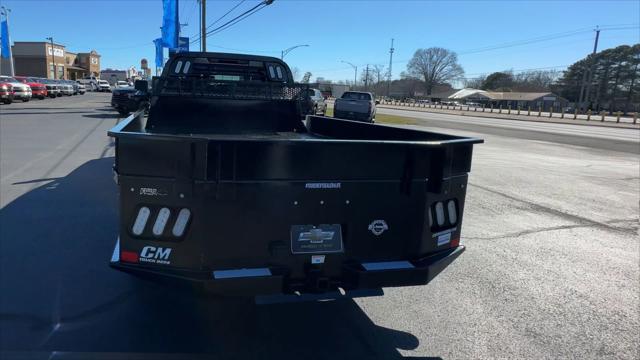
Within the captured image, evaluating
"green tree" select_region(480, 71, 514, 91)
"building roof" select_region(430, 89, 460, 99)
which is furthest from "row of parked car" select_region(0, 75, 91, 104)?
"green tree" select_region(480, 71, 514, 91)

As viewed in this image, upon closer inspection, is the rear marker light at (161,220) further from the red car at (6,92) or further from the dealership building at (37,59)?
the dealership building at (37,59)

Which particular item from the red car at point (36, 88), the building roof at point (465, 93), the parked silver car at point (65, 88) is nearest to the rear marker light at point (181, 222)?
the red car at point (36, 88)

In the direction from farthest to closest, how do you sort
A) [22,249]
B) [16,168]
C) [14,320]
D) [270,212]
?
[16,168] → [22,249] → [14,320] → [270,212]

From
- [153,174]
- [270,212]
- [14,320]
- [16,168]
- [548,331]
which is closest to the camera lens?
[153,174]

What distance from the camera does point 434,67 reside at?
519ft

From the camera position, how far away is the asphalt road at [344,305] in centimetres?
334

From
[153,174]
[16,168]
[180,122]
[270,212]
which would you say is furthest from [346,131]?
[16,168]

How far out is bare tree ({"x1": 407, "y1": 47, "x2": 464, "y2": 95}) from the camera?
158 m

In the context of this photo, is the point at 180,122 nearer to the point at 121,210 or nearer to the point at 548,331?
the point at 121,210

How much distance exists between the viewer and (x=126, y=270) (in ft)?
9.55

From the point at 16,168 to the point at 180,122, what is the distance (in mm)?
5215

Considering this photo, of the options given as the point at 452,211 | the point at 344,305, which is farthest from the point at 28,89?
the point at 452,211

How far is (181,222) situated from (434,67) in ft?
542

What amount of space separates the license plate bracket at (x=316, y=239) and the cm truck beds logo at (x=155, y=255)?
0.81 meters
